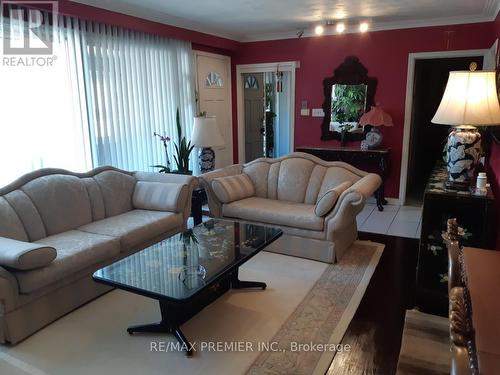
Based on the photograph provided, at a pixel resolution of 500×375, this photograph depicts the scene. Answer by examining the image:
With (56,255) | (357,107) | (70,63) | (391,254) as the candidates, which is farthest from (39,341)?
(357,107)

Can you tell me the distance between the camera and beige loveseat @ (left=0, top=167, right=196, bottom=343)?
2.31 meters

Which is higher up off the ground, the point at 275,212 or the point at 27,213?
the point at 27,213

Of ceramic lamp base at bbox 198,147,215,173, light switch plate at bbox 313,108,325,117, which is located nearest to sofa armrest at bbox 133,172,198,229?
ceramic lamp base at bbox 198,147,215,173

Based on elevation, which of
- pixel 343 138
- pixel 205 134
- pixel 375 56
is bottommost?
pixel 343 138

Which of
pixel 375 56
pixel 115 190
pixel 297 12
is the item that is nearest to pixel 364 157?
pixel 375 56

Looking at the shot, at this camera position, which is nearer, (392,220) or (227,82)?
(392,220)

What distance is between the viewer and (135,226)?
126 inches

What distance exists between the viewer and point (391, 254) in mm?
3668

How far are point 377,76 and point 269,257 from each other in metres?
3.31

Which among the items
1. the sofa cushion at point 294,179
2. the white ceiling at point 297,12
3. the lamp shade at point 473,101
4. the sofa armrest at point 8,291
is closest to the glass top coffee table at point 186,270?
the sofa armrest at point 8,291

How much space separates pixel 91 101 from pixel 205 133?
1.28 meters

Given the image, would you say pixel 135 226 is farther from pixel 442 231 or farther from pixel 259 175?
pixel 442 231

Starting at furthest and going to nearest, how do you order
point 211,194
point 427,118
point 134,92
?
point 427,118, point 134,92, point 211,194

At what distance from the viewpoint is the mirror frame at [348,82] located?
5438 mm
